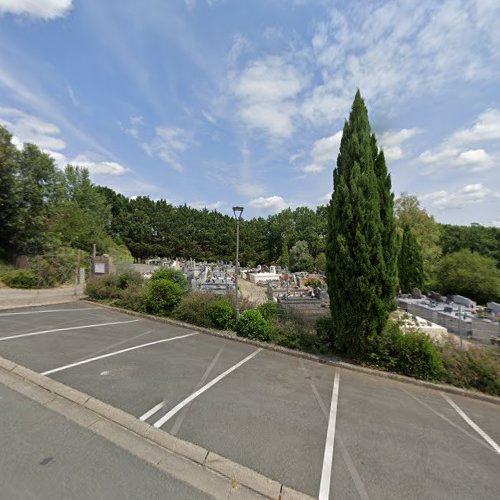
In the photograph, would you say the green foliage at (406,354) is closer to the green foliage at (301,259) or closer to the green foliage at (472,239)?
the green foliage at (301,259)

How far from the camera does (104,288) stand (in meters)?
12.4

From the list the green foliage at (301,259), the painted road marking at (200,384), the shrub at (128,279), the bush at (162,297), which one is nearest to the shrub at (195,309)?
the bush at (162,297)

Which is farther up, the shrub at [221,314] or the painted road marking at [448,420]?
the shrub at [221,314]

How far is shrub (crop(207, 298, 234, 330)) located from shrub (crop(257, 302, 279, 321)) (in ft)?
3.29

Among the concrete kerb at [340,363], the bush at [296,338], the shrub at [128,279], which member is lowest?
the concrete kerb at [340,363]

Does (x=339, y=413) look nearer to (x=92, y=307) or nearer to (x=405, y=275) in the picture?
(x=92, y=307)

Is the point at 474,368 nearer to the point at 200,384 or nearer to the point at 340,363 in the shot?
the point at 340,363

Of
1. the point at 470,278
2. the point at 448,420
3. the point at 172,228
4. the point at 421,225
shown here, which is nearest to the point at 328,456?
the point at 448,420

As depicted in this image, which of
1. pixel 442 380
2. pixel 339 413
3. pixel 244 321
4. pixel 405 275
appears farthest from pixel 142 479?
pixel 405 275

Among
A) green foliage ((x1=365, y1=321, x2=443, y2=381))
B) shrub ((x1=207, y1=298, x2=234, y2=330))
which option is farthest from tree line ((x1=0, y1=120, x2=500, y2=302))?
shrub ((x1=207, y1=298, x2=234, y2=330))

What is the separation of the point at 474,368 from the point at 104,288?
1318 cm

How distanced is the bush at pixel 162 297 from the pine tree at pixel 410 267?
17203 mm

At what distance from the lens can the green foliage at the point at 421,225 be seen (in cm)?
2460

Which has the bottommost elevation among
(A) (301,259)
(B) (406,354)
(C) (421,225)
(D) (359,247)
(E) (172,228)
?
(B) (406,354)
